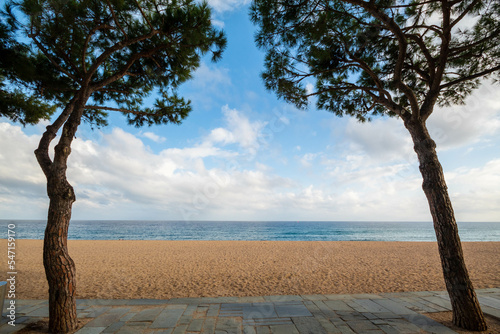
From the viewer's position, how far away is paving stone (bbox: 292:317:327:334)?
3018 millimetres

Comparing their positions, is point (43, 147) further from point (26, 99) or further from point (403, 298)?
point (403, 298)

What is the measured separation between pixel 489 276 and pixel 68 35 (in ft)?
39.1

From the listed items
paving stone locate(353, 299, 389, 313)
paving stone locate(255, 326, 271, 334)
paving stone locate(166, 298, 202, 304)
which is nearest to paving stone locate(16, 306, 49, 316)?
paving stone locate(166, 298, 202, 304)

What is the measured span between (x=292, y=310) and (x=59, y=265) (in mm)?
3635

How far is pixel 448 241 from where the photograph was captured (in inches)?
122

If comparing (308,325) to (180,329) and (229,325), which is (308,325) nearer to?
(229,325)

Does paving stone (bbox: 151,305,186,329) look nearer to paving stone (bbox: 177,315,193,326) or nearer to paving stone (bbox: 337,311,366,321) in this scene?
paving stone (bbox: 177,315,193,326)

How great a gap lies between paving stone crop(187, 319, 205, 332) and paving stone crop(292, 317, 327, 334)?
1424 mm

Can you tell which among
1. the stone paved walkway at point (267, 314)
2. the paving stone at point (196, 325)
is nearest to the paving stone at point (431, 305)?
the stone paved walkway at point (267, 314)

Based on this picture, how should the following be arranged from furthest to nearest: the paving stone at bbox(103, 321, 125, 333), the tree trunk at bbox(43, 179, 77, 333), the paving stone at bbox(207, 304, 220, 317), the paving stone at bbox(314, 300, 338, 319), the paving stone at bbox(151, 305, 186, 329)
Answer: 1. the paving stone at bbox(207, 304, 220, 317)
2. the paving stone at bbox(314, 300, 338, 319)
3. the paving stone at bbox(151, 305, 186, 329)
4. the paving stone at bbox(103, 321, 125, 333)
5. the tree trunk at bbox(43, 179, 77, 333)

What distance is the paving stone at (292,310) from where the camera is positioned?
3568 millimetres

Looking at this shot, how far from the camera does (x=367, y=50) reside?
4285 mm

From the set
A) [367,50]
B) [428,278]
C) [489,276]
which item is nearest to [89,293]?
[367,50]

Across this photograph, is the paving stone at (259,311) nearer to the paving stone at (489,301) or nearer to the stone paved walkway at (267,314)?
the stone paved walkway at (267,314)
